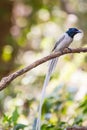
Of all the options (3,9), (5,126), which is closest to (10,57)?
(3,9)

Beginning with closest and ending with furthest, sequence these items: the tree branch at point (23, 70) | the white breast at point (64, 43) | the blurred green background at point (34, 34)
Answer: the tree branch at point (23, 70) → the white breast at point (64, 43) → the blurred green background at point (34, 34)

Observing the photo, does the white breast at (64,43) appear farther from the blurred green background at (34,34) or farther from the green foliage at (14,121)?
the blurred green background at (34,34)

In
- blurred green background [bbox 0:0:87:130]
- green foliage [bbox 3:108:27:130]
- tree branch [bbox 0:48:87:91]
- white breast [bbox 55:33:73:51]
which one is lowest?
green foliage [bbox 3:108:27:130]

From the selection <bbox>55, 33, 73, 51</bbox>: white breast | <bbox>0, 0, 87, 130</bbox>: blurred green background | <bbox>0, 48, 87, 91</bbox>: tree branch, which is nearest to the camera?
<bbox>0, 48, 87, 91</bbox>: tree branch

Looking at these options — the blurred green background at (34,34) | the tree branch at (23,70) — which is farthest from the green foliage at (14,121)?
the blurred green background at (34,34)

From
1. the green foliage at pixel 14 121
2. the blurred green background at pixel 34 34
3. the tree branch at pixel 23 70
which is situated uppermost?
the blurred green background at pixel 34 34

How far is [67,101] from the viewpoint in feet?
A: 10.3

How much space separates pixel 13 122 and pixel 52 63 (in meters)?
0.33

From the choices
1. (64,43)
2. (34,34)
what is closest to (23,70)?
(64,43)

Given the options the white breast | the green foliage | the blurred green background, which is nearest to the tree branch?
the white breast

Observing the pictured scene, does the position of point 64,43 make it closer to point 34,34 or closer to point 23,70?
point 23,70

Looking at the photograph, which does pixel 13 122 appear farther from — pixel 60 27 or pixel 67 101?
pixel 60 27

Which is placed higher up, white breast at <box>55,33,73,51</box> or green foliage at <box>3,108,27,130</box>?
white breast at <box>55,33,73,51</box>

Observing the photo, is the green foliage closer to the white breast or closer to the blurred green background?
the white breast
